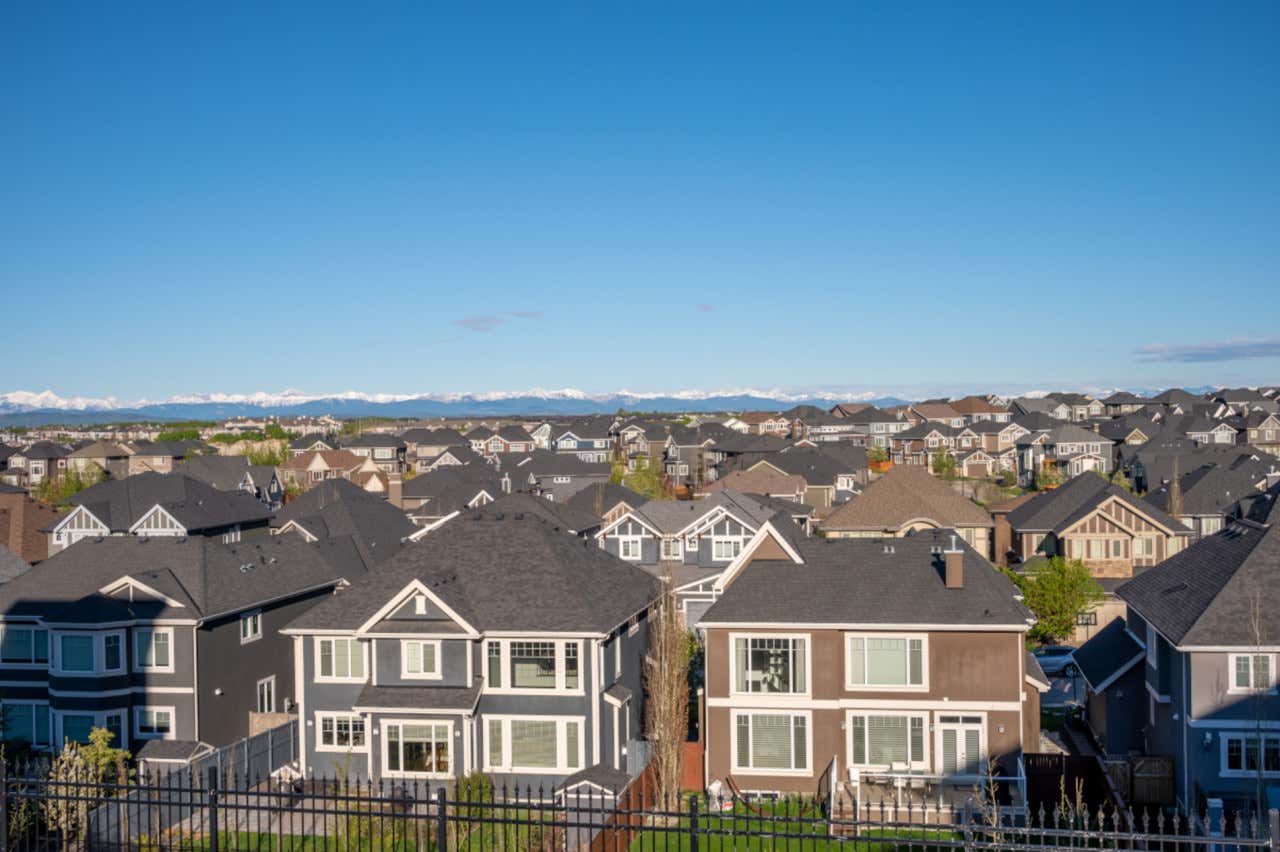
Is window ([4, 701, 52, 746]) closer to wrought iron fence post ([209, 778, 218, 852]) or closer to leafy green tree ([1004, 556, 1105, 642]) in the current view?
wrought iron fence post ([209, 778, 218, 852])

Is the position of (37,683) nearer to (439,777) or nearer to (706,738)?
(439,777)

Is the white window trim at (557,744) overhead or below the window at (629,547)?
below

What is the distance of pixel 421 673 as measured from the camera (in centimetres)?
2702

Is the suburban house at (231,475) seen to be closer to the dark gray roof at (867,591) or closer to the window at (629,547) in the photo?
the window at (629,547)

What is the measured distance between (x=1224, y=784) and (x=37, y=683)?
30338 mm

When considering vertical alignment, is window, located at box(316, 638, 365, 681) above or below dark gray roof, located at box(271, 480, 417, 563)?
below

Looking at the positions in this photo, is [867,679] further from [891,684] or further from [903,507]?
[903,507]

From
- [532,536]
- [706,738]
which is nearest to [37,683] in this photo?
[532,536]

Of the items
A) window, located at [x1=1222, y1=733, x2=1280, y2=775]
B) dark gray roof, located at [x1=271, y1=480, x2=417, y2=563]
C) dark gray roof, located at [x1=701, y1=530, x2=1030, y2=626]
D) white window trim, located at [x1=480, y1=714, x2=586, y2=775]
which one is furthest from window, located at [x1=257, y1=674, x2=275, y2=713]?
window, located at [x1=1222, y1=733, x2=1280, y2=775]

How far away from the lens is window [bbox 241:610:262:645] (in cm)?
3259

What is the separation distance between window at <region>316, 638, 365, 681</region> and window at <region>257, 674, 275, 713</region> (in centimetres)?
666

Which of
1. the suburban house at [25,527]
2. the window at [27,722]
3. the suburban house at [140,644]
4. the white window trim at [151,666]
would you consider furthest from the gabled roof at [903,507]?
the suburban house at [25,527]

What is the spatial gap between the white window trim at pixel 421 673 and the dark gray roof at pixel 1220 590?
16.8 meters

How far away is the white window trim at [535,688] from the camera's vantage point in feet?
87.4
